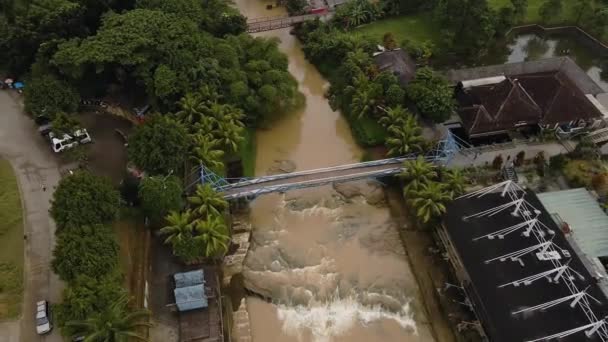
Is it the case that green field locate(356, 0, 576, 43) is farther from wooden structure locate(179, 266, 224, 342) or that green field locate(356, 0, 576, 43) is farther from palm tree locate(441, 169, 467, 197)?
wooden structure locate(179, 266, 224, 342)

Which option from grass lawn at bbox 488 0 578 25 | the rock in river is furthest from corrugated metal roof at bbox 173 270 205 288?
grass lawn at bbox 488 0 578 25

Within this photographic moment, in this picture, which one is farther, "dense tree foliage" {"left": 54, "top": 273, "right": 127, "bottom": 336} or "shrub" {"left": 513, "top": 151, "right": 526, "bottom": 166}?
"shrub" {"left": 513, "top": 151, "right": 526, "bottom": 166}

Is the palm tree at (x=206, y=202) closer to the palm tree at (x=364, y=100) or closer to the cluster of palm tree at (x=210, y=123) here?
A: the cluster of palm tree at (x=210, y=123)

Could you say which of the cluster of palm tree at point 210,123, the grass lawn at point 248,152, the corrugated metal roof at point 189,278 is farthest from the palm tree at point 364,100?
the corrugated metal roof at point 189,278

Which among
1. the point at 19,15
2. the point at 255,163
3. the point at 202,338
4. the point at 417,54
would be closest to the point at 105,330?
the point at 202,338

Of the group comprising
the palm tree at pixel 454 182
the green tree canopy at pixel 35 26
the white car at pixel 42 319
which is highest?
the green tree canopy at pixel 35 26

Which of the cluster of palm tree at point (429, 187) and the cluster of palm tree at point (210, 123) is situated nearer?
the cluster of palm tree at point (429, 187)
